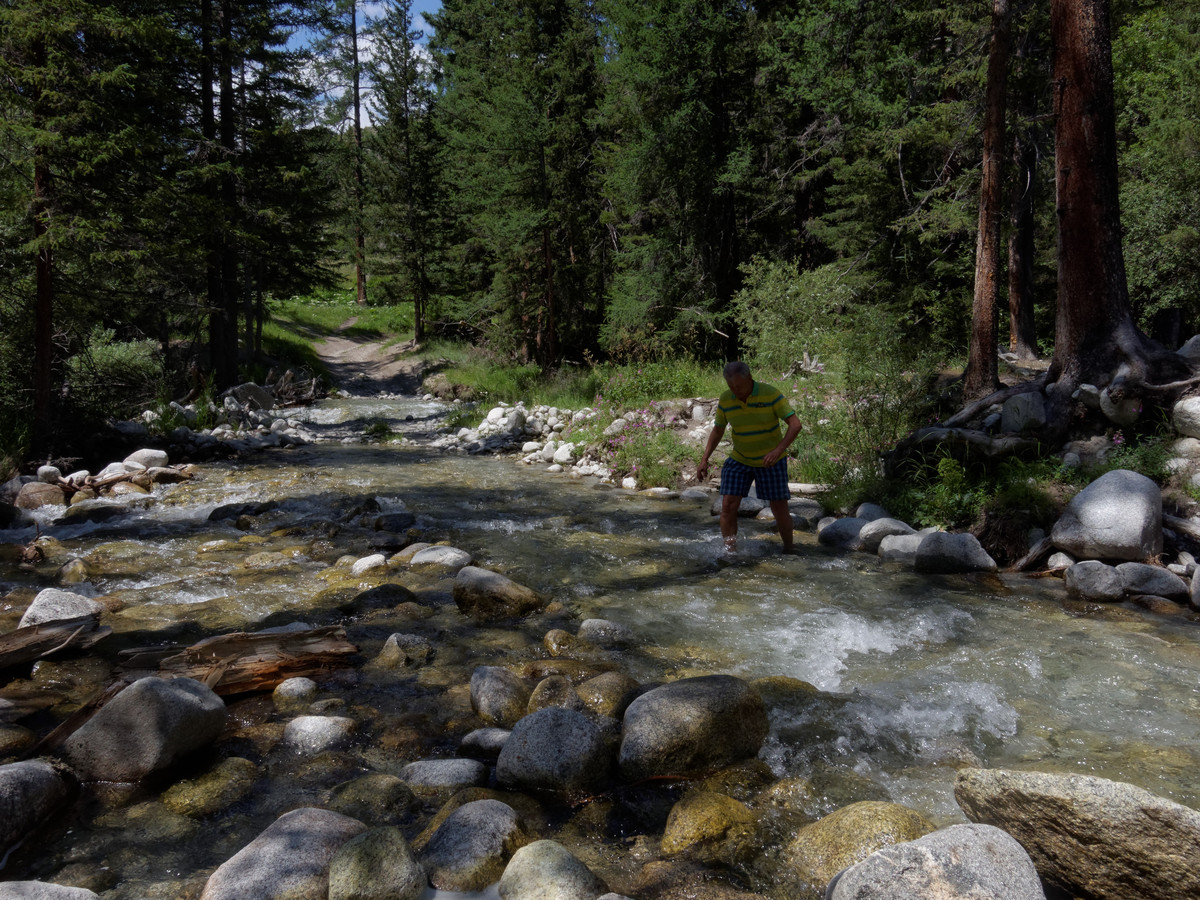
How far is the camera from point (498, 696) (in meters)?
3.75

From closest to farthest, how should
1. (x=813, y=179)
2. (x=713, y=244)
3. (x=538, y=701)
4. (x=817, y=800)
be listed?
1. (x=817, y=800)
2. (x=538, y=701)
3. (x=813, y=179)
4. (x=713, y=244)

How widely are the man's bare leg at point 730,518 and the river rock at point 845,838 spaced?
409cm

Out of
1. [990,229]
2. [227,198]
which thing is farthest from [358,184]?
[990,229]

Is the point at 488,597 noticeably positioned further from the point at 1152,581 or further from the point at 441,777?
the point at 1152,581

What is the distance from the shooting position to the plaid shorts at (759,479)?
21.7 ft

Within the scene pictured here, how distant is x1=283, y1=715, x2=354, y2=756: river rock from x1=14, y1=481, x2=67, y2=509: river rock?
7.39 meters

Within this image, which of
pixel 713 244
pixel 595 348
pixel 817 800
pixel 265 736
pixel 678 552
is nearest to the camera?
pixel 817 800

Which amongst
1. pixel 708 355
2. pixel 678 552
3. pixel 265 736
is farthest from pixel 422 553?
pixel 708 355

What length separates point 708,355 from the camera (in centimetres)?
1803

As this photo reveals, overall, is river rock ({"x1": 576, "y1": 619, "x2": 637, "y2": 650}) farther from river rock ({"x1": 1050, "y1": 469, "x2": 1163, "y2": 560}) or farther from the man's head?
river rock ({"x1": 1050, "y1": 469, "x2": 1163, "y2": 560})

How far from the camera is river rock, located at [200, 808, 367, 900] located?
2.28 metres

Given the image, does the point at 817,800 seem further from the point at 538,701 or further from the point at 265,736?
the point at 265,736

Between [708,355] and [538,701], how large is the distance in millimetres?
15163

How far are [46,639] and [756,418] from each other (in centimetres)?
563
